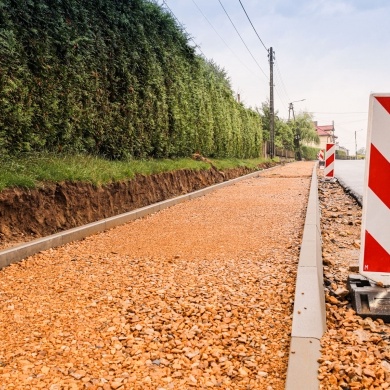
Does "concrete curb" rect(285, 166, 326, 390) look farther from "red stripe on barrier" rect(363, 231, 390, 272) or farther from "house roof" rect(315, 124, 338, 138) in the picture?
"house roof" rect(315, 124, 338, 138)

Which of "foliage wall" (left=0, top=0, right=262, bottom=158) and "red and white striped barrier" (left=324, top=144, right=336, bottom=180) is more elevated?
"foliage wall" (left=0, top=0, right=262, bottom=158)

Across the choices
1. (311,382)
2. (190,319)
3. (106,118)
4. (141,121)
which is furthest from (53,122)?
(311,382)

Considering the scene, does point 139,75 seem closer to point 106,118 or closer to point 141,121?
point 141,121

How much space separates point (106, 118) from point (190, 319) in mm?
6561

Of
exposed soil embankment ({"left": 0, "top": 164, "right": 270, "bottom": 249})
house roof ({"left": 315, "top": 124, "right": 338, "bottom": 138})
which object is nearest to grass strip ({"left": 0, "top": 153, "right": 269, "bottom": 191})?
exposed soil embankment ({"left": 0, "top": 164, "right": 270, "bottom": 249})

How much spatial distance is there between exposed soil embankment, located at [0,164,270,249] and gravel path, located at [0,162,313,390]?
2.08ft

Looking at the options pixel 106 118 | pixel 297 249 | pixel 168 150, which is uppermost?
pixel 106 118

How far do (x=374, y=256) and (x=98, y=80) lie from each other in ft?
22.7

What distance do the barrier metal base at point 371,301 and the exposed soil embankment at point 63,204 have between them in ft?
12.4

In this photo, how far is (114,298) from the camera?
3193 millimetres

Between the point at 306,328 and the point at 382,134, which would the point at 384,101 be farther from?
the point at 306,328

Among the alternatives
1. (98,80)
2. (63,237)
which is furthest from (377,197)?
(98,80)

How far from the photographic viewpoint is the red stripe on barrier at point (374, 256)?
9.53 ft

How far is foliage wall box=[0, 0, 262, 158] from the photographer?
19.6 ft
